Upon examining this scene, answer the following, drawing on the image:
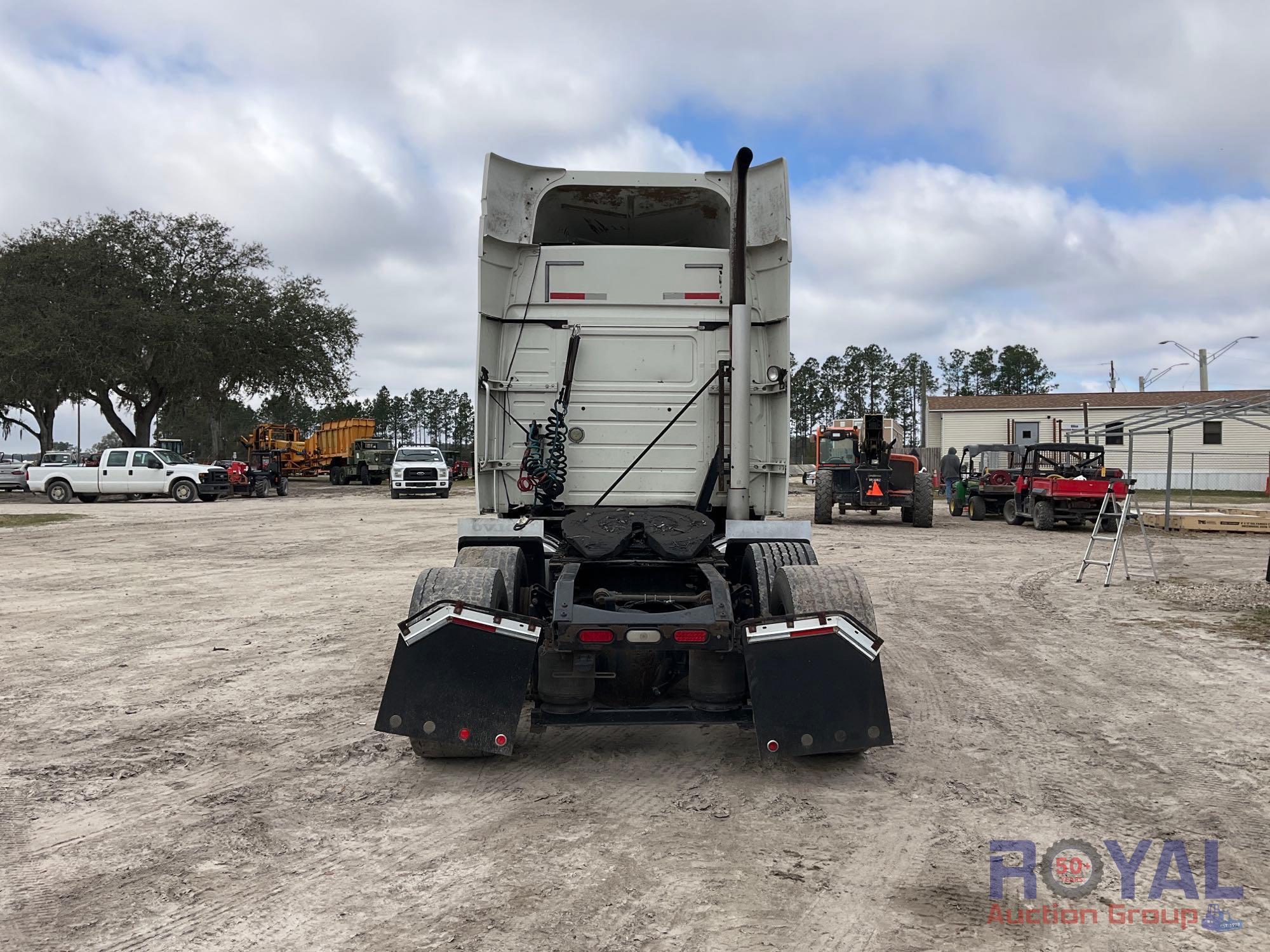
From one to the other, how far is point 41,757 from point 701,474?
4.12m

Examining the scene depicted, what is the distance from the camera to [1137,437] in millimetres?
42000

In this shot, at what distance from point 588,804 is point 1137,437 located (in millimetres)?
44233

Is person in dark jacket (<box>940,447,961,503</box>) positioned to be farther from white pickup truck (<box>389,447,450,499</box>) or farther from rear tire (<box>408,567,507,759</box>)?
rear tire (<box>408,567,507,759</box>)

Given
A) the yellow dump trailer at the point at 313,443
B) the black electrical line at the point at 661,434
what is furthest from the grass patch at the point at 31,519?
the yellow dump trailer at the point at 313,443

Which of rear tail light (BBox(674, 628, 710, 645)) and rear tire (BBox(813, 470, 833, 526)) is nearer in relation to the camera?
rear tail light (BBox(674, 628, 710, 645))

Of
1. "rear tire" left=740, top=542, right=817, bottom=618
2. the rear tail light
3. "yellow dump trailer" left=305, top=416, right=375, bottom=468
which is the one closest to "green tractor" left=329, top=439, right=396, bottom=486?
"yellow dump trailer" left=305, top=416, right=375, bottom=468

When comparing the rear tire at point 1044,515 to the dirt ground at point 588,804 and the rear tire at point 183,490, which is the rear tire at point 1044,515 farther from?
the rear tire at point 183,490

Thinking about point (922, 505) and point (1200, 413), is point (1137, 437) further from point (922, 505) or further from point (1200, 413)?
point (1200, 413)

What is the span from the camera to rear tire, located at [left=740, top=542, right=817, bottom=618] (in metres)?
5.22

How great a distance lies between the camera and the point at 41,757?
475cm

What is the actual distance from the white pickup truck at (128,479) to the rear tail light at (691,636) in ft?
96.1

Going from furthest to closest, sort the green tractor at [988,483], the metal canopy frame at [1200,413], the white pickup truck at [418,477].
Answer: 1. the white pickup truck at [418,477]
2. the green tractor at [988,483]
3. the metal canopy frame at [1200,413]

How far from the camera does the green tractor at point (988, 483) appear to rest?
23.2 m

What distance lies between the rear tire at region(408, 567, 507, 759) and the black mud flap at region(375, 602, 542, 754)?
0.15m
